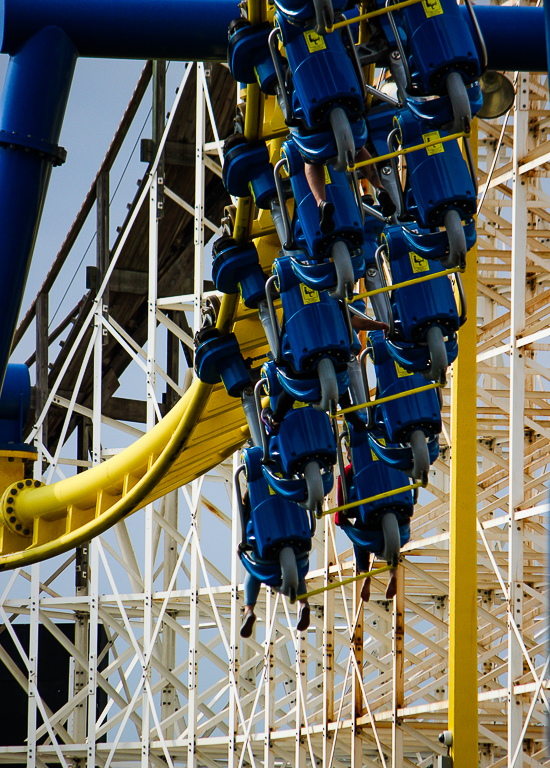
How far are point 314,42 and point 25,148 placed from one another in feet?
6.79

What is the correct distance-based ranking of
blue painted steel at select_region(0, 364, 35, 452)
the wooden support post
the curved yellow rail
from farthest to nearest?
the wooden support post, blue painted steel at select_region(0, 364, 35, 452), the curved yellow rail

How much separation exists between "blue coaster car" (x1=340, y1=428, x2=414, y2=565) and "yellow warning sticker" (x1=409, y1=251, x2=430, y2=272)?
2.69 feet

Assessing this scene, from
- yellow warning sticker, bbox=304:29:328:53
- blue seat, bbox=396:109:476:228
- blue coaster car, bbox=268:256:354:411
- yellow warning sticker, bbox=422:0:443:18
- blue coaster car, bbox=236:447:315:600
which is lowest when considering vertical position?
blue coaster car, bbox=236:447:315:600

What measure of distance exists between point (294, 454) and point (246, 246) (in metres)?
1.02

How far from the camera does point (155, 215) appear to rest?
14.1 m

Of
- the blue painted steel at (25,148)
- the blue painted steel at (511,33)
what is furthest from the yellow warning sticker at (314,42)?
the blue painted steel at (25,148)

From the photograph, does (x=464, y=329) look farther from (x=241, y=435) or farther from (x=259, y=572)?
(x=259, y=572)

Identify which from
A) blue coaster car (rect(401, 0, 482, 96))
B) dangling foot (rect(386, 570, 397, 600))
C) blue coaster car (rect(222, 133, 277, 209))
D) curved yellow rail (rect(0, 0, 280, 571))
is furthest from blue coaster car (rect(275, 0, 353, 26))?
dangling foot (rect(386, 570, 397, 600))

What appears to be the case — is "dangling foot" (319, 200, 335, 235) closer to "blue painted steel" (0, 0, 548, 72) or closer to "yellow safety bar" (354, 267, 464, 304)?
"yellow safety bar" (354, 267, 464, 304)

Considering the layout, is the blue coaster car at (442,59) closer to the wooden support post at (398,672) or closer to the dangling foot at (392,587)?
the dangling foot at (392,587)

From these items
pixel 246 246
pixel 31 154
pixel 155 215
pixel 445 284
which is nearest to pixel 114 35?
pixel 31 154

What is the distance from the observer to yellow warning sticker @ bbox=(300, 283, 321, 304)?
448 cm

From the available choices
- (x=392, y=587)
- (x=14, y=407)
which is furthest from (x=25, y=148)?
(x=14, y=407)

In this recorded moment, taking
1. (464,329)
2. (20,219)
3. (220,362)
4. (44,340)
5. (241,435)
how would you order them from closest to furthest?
1. (220,362)
2. (20,219)
3. (241,435)
4. (464,329)
5. (44,340)
